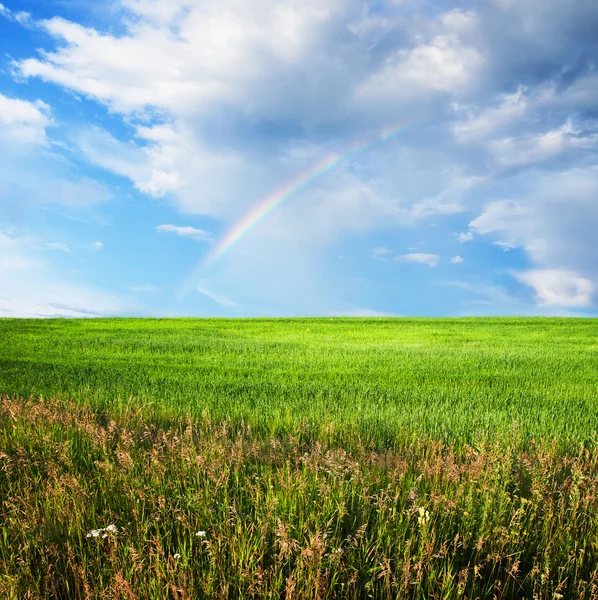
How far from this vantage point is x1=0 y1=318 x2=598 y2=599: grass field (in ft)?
11.8

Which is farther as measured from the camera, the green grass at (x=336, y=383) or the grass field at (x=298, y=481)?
the green grass at (x=336, y=383)

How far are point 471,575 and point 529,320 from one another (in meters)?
40.3

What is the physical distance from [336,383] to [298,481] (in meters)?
7.32

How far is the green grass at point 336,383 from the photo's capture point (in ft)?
27.5

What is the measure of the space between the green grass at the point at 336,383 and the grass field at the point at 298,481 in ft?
0.25

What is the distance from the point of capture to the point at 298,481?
15.1ft

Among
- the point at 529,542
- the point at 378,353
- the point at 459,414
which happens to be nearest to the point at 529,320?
the point at 378,353

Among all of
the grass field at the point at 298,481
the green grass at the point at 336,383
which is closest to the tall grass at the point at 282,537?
the grass field at the point at 298,481

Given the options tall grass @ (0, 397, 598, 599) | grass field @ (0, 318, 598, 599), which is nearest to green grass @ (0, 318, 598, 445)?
grass field @ (0, 318, 598, 599)

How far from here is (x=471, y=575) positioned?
12.9ft

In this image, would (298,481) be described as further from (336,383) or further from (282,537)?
(336,383)

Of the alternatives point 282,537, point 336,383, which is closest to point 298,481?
point 282,537

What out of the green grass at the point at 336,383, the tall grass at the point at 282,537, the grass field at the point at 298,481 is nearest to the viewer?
the tall grass at the point at 282,537

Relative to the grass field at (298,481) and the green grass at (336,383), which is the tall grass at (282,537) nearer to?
the grass field at (298,481)
